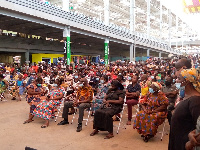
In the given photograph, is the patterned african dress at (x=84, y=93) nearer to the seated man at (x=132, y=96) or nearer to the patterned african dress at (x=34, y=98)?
the seated man at (x=132, y=96)

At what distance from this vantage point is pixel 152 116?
436 cm

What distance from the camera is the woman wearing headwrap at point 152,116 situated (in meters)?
4.34

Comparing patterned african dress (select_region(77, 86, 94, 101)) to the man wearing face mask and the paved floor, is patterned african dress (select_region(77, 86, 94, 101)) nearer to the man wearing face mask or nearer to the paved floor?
the paved floor

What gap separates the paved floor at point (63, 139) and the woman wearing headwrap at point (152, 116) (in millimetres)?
234

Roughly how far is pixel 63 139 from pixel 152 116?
1862mm

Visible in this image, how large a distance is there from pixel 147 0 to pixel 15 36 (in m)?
25.9

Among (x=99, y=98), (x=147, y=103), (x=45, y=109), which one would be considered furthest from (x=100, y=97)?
(x=147, y=103)

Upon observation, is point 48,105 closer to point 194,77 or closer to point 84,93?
point 84,93

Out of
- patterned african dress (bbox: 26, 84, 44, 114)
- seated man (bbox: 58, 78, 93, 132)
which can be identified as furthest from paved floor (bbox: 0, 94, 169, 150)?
patterned african dress (bbox: 26, 84, 44, 114)

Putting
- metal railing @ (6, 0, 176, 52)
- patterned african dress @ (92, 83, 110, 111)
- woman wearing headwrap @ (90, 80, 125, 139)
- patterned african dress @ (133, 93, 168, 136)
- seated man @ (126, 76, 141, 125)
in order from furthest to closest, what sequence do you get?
metal railing @ (6, 0, 176, 52) < patterned african dress @ (92, 83, 110, 111) < seated man @ (126, 76, 141, 125) < woman wearing headwrap @ (90, 80, 125, 139) < patterned african dress @ (133, 93, 168, 136)

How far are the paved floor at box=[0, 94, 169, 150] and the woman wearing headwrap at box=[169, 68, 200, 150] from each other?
2.06 metres

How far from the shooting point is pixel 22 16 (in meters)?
15.7

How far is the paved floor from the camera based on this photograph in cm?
417

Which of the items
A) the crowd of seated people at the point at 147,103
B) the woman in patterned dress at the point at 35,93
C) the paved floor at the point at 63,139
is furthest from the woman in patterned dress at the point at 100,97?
the woman in patterned dress at the point at 35,93
